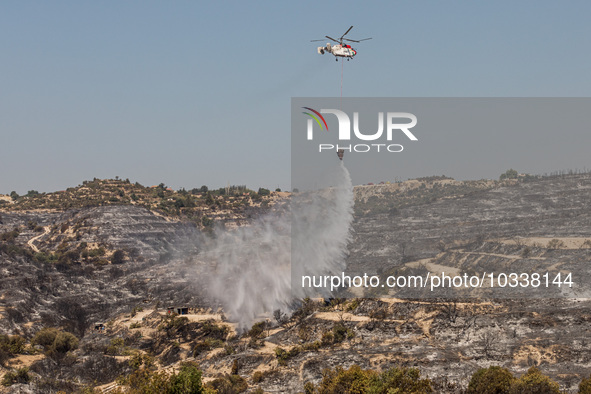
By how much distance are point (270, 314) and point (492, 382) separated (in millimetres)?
42610

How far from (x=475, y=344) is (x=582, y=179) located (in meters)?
150

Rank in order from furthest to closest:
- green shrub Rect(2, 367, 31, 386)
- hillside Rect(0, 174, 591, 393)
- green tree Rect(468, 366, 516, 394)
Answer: green shrub Rect(2, 367, 31, 386)
hillside Rect(0, 174, 591, 393)
green tree Rect(468, 366, 516, 394)

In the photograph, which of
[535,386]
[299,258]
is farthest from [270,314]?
[535,386]

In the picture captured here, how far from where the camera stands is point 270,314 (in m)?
88.3

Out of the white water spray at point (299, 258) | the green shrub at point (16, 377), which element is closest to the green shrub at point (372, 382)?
the white water spray at point (299, 258)

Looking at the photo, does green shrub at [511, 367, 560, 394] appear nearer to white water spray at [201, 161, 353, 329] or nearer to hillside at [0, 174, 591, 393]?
hillside at [0, 174, 591, 393]

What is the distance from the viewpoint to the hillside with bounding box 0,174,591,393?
211ft

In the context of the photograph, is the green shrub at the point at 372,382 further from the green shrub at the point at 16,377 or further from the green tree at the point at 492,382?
A: the green shrub at the point at 16,377

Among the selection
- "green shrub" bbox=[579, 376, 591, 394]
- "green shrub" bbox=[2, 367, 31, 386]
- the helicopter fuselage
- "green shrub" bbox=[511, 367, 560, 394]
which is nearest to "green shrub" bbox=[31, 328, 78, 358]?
"green shrub" bbox=[2, 367, 31, 386]

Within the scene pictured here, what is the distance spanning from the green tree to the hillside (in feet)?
8.61

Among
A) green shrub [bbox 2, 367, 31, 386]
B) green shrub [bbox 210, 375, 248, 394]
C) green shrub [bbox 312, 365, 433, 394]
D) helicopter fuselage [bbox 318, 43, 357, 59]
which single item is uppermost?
helicopter fuselage [bbox 318, 43, 357, 59]

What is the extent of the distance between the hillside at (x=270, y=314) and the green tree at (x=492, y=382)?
2625mm

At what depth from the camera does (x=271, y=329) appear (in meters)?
82.5

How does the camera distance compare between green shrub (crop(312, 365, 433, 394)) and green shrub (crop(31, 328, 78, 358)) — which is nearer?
green shrub (crop(312, 365, 433, 394))
